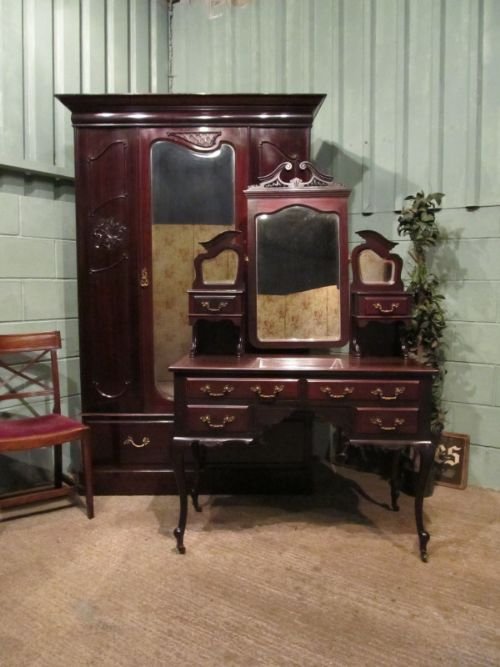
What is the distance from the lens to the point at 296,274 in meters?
2.48

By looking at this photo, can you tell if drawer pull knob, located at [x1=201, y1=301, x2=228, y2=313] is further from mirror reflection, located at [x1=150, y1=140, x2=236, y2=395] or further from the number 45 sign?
the number 45 sign

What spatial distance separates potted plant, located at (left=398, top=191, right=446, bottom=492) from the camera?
262 cm

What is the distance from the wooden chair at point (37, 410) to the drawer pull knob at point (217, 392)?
69cm

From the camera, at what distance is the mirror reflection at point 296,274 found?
2471 mm

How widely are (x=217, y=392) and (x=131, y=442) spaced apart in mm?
832

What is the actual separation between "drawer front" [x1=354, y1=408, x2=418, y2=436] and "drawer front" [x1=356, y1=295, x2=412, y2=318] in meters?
0.49

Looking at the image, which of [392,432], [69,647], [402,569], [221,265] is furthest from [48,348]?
[402,569]

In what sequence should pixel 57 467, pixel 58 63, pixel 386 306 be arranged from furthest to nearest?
1. pixel 58 63
2. pixel 57 467
3. pixel 386 306

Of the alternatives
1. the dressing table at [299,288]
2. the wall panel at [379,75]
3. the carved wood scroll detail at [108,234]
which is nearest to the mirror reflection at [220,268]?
the dressing table at [299,288]

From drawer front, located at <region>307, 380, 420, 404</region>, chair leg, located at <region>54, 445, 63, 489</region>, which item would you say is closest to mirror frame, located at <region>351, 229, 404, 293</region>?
drawer front, located at <region>307, 380, 420, 404</region>

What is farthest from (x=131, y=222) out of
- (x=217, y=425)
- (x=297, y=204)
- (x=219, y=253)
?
(x=217, y=425)

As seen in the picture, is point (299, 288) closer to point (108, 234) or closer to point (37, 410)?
point (108, 234)

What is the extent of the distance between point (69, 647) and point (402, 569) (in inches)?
47.8

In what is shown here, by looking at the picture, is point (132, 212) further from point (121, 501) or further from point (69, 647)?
point (69, 647)
